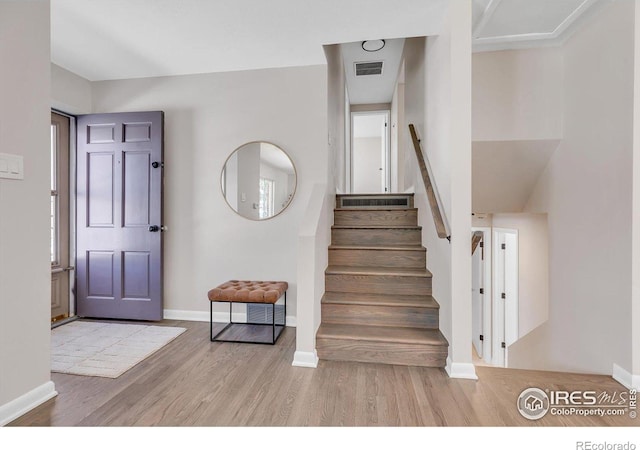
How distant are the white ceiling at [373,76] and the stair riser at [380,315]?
10.2ft

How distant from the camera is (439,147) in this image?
2.58m

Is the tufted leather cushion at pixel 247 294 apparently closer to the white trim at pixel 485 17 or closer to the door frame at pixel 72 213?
the door frame at pixel 72 213

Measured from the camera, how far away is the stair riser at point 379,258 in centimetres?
297

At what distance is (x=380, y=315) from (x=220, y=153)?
2.25 m

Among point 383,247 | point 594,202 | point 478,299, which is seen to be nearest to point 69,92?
point 383,247

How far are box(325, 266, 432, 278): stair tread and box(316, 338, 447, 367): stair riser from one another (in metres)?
0.64

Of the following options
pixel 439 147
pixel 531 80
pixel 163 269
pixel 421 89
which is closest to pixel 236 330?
pixel 163 269

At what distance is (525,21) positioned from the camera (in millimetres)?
2406

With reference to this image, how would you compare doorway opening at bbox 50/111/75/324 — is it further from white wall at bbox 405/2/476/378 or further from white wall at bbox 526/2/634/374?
white wall at bbox 526/2/634/374

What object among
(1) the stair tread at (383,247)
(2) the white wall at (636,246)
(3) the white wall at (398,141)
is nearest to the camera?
(2) the white wall at (636,246)

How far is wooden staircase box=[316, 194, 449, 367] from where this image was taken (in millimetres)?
2312

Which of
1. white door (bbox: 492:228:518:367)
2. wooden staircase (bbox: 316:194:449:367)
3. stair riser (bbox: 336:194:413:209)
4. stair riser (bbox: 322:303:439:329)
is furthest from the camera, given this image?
white door (bbox: 492:228:518:367)

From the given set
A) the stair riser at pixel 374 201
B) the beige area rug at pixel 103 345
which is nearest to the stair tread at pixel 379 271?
the stair riser at pixel 374 201

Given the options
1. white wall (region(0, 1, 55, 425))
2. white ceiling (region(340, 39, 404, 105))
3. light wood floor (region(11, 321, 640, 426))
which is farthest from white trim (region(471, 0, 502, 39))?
white wall (region(0, 1, 55, 425))
